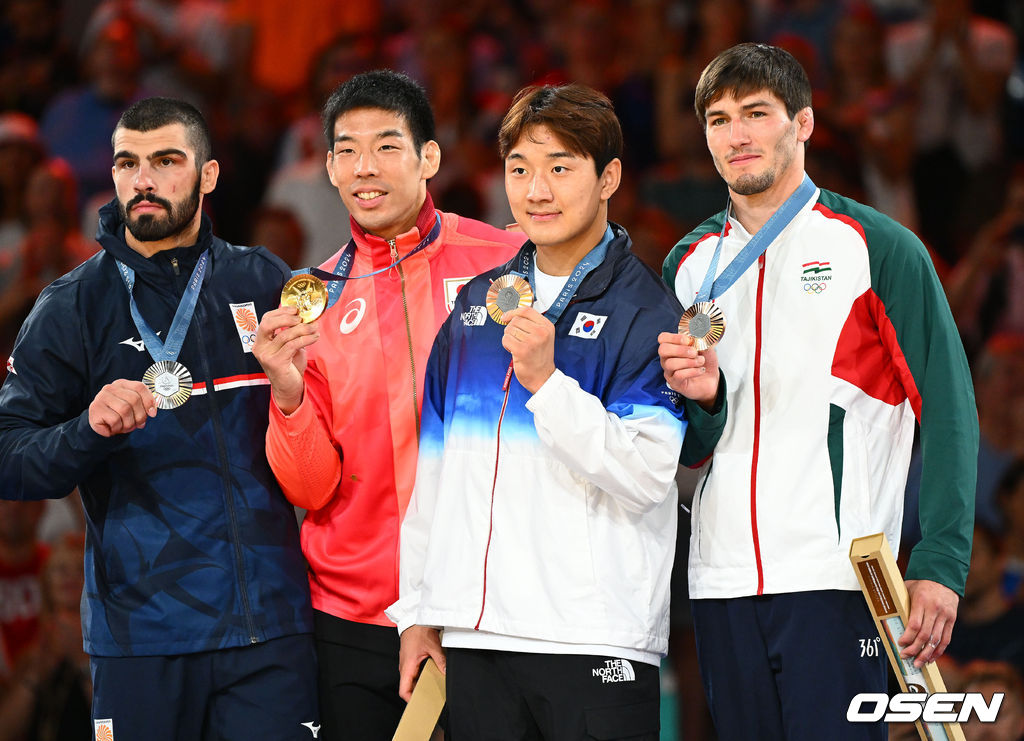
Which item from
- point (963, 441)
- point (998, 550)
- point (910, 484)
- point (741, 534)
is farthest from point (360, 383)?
point (998, 550)

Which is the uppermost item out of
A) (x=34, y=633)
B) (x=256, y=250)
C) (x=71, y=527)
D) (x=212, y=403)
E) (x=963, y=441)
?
(x=256, y=250)

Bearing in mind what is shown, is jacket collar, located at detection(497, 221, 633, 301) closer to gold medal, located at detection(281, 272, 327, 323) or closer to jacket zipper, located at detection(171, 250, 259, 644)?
gold medal, located at detection(281, 272, 327, 323)

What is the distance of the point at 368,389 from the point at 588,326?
76 centimetres

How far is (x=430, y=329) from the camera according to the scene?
11.4 ft

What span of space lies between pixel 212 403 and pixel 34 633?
11.1ft

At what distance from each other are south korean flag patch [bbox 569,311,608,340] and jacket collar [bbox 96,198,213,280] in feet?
3.72

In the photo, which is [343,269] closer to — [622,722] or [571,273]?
[571,273]

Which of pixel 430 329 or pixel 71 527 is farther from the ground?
pixel 430 329

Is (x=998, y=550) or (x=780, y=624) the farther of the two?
(x=998, y=550)

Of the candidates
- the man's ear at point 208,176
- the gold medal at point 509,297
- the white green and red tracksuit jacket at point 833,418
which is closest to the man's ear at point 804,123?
the white green and red tracksuit jacket at point 833,418

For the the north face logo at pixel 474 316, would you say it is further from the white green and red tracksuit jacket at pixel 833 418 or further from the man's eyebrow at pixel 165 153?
the man's eyebrow at pixel 165 153

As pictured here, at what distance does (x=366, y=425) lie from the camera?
344 cm

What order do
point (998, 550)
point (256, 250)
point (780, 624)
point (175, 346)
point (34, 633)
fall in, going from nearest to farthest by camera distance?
point (780, 624), point (175, 346), point (256, 250), point (998, 550), point (34, 633)

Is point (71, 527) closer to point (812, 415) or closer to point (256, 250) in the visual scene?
point (256, 250)
